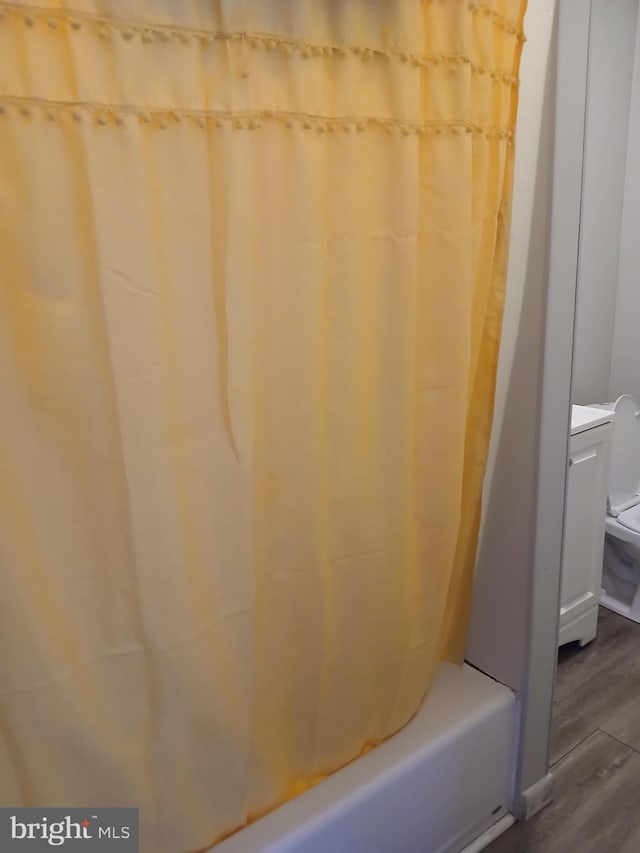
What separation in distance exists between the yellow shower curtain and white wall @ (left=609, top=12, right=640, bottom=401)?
154 centimetres

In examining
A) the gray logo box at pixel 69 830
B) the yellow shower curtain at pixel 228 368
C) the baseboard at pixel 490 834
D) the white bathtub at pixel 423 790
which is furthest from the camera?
the baseboard at pixel 490 834

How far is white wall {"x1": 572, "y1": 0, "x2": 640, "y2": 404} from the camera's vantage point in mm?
2324

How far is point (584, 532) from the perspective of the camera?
214cm

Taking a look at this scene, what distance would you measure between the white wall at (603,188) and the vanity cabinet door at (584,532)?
0.41 metres

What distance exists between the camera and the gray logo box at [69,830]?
Answer: 0.99 meters

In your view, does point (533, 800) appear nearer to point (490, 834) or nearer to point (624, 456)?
point (490, 834)

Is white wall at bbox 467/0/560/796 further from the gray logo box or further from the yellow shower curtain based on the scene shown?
the gray logo box

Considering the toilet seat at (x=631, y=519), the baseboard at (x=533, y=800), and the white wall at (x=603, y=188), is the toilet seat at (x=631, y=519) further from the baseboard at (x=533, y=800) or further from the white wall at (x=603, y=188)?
the baseboard at (x=533, y=800)

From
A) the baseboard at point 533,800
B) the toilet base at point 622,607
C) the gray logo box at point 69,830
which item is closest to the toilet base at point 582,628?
the toilet base at point 622,607

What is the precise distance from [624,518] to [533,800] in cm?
113

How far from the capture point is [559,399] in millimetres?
1424

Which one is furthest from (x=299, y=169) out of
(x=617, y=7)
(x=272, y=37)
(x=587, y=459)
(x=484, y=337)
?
(x=617, y=7)

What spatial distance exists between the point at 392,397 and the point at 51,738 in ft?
2.56

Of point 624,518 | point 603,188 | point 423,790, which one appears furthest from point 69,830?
point 603,188
